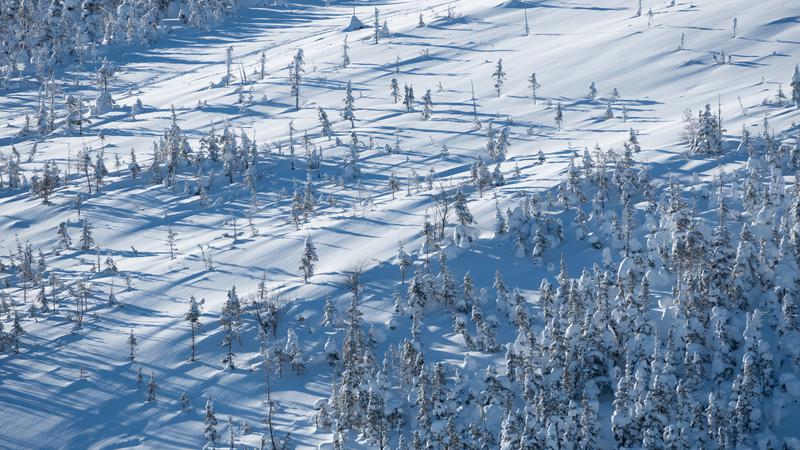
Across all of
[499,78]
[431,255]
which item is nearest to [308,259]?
[431,255]

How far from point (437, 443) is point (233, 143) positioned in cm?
4852

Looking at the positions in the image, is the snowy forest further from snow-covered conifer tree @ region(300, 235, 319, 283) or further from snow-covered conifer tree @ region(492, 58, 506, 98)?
snow-covered conifer tree @ region(492, 58, 506, 98)

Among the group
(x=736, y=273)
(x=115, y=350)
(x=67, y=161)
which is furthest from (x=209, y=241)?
(x=736, y=273)

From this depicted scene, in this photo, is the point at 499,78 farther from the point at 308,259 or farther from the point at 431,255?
the point at 308,259

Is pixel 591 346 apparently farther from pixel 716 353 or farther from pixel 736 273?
pixel 736 273

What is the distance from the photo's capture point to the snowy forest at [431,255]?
42.5 m

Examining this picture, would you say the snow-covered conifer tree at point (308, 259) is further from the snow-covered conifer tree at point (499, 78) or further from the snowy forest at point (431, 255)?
the snow-covered conifer tree at point (499, 78)

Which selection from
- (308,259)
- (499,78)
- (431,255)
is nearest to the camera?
(431,255)

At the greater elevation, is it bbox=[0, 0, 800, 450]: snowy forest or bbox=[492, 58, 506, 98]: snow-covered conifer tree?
bbox=[492, 58, 506, 98]: snow-covered conifer tree

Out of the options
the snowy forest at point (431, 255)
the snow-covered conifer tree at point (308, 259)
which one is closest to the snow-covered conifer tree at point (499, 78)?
the snowy forest at point (431, 255)

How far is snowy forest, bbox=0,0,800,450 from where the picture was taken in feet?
140

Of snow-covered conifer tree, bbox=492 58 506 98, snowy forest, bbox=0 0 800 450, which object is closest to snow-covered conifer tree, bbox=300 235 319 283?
snowy forest, bbox=0 0 800 450

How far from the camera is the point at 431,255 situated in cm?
5722

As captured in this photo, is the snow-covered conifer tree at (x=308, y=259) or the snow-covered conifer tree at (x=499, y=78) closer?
the snow-covered conifer tree at (x=308, y=259)
